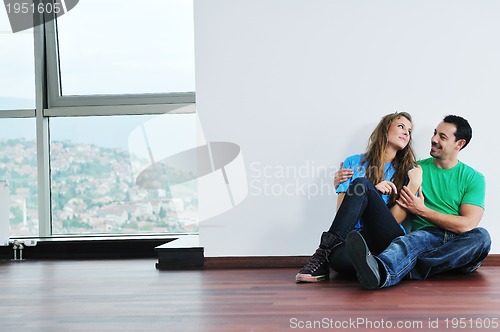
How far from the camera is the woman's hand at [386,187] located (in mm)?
4090

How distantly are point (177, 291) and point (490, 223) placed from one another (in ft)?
6.88

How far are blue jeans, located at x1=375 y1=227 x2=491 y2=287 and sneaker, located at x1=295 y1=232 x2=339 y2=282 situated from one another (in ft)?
1.13

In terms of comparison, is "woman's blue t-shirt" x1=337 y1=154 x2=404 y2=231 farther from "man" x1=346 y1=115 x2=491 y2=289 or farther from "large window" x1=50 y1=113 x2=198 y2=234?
"large window" x1=50 y1=113 x2=198 y2=234

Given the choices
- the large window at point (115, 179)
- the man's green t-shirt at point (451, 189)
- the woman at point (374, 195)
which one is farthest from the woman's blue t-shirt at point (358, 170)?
the large window at point (115, 179)

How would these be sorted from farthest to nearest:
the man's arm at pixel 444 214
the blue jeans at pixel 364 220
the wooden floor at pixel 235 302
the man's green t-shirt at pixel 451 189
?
the man's green t-shirt at pixel 451 189
the man's arm at pixel 444 214
the blue jeans at pixel 364 220
the wooden floor at pixel 235 302

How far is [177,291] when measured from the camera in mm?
3648

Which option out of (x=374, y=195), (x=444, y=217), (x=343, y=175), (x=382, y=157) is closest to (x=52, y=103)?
(x=343, y=175)

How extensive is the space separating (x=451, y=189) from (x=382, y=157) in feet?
1.44

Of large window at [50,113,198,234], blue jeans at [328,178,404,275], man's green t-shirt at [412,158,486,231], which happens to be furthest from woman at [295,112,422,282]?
large window at [50,113,198,234]

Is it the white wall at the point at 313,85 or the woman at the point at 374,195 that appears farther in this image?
the white wall at the point at 313,85

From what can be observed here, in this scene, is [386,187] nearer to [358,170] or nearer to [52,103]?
[358,170]

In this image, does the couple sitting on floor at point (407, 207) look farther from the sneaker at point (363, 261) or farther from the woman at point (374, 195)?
the sneaker at point (363, 261)

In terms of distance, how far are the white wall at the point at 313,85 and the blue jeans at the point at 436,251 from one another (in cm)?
74

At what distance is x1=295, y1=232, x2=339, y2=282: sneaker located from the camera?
12.8 ft
